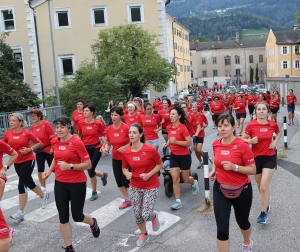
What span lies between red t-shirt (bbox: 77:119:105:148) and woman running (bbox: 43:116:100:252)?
292cm

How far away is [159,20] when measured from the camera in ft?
109

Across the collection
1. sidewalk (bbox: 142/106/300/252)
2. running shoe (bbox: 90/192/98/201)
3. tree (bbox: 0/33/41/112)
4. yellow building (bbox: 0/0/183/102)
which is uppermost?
yellow building (bbox: 0/0/183/102)

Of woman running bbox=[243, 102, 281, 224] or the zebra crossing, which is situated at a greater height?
woman running bbox=[243, 102, 281, 224]

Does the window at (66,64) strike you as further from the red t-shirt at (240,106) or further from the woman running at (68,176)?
the woman running at (68,176)

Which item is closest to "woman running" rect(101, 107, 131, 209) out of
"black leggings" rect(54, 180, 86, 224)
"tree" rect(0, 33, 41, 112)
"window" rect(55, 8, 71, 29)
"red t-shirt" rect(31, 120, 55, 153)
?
"red t-shirt" rect(31, 120, 55, 153)

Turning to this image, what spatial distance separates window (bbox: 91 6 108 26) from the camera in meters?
33.6

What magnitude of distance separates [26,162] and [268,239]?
4.42m

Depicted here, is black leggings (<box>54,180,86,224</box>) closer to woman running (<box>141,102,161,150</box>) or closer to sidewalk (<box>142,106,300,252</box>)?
sidewalk (<box>142,106,300,252</box>)

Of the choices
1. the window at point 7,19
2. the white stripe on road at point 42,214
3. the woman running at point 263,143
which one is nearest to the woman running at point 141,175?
the woman running at point 263,143

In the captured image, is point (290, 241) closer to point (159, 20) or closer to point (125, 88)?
point (125, 88)

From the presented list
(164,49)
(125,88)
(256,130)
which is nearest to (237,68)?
(164,49)

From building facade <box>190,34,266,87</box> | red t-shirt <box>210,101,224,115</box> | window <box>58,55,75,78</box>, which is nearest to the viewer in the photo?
red t-shirt <box>210,101,224,115</box>

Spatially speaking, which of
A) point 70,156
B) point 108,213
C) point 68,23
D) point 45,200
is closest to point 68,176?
point 70,156

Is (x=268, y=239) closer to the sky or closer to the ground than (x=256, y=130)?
closer to the ground
